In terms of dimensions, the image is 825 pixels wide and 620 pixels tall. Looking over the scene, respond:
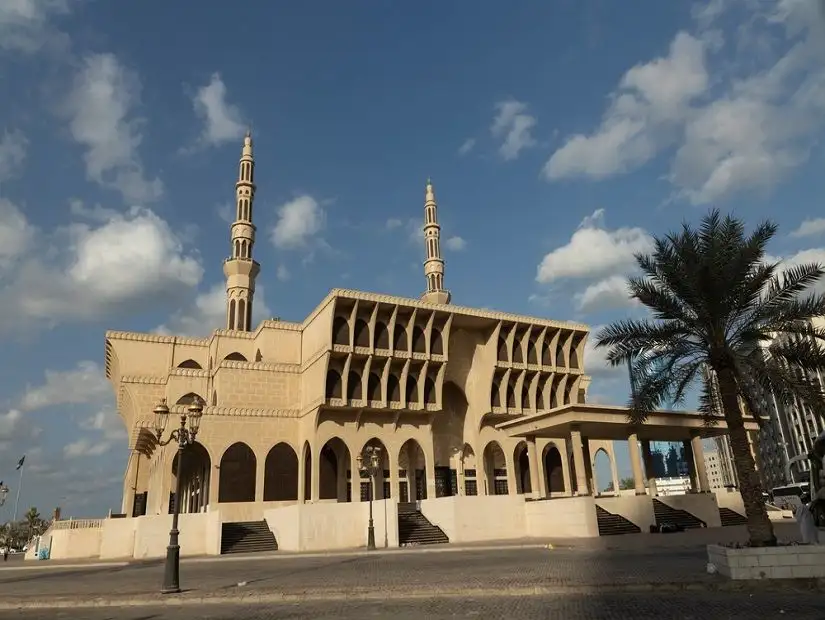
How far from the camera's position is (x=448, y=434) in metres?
43.7

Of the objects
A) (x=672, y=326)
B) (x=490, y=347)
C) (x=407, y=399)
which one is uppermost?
(x=490, y=347)

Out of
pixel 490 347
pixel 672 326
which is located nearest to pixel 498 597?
pixel 672 326

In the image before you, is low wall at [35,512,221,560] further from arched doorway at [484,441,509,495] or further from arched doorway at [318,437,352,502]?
arched doorway at [484,441,509,495]

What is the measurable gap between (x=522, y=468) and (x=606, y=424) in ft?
62.9

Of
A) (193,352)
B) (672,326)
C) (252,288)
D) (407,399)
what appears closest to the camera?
(672,326)

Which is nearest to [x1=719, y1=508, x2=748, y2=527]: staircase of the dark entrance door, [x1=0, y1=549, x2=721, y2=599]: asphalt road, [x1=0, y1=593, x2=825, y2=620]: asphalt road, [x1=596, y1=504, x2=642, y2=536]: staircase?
[x1=596, y1=504, x2=642, y2=536]: staircase

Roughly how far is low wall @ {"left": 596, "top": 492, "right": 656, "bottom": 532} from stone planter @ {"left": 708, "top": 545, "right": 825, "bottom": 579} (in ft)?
56.2

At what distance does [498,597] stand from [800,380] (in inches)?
320

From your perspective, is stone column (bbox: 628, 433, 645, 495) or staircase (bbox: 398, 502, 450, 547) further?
stone column (bbox: 628, 433, 645, 495)

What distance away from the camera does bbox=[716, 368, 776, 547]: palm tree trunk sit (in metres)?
12.1

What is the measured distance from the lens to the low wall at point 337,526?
2530 cm

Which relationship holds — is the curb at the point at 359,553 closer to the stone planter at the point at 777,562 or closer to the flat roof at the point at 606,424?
the flat roof at the point at 606,424

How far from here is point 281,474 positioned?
36844mm

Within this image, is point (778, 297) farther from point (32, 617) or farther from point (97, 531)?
point (97, 531)
